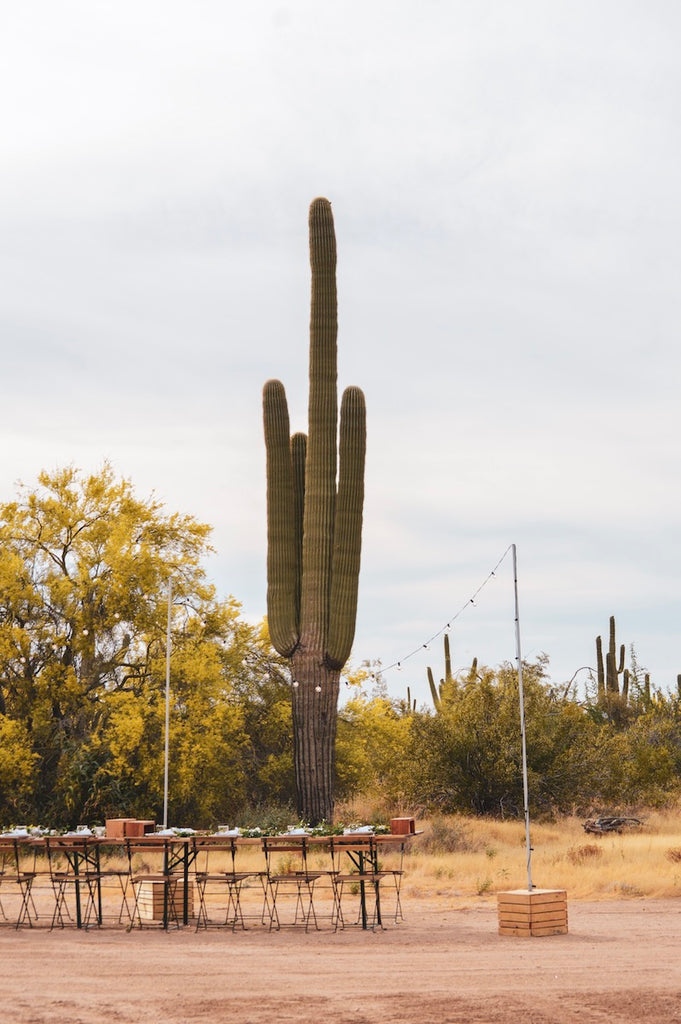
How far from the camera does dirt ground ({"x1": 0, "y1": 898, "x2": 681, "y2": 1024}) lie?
838cm

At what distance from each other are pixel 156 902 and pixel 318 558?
9456 mm

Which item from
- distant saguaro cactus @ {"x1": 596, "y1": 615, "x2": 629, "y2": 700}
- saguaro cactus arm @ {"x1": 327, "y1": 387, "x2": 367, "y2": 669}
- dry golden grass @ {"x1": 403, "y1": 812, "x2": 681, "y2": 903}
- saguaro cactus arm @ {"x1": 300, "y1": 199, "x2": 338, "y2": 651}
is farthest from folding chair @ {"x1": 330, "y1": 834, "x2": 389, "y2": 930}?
distant saguaro cactus @ {"x1": 596, "y1": 615, "x2": 629, "y2": 700}

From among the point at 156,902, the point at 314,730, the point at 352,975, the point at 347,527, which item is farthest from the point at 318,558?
the point at 352,975

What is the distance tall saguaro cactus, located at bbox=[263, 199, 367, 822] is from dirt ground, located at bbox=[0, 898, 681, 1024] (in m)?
9.25

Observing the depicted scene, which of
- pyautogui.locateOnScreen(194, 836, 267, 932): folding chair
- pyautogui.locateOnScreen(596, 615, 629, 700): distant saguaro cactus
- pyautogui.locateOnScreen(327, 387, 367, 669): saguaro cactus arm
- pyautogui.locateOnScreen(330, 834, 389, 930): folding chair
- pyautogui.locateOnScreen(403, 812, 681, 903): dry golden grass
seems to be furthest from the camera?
pyautogui.locateOnScreen(596, 615, 629, 700): distant saguaro cactus

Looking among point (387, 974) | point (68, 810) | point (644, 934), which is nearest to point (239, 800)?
point (68, 810)

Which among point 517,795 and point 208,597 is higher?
point 208,597

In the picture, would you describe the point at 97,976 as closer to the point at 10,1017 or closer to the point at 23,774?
the point at 10,1017

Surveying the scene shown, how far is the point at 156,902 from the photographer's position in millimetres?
14008

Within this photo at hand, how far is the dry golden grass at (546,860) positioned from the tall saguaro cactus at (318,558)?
272 cm

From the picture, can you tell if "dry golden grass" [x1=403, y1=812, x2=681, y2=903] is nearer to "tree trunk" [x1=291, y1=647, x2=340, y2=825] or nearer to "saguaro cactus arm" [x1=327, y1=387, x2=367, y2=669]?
"tree trunk" [x1=291, y1=647, x2=340, y2=825]

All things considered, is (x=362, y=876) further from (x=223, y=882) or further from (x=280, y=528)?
(x=280, y=528)

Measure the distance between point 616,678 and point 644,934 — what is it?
29775mm

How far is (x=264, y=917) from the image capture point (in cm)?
1459
